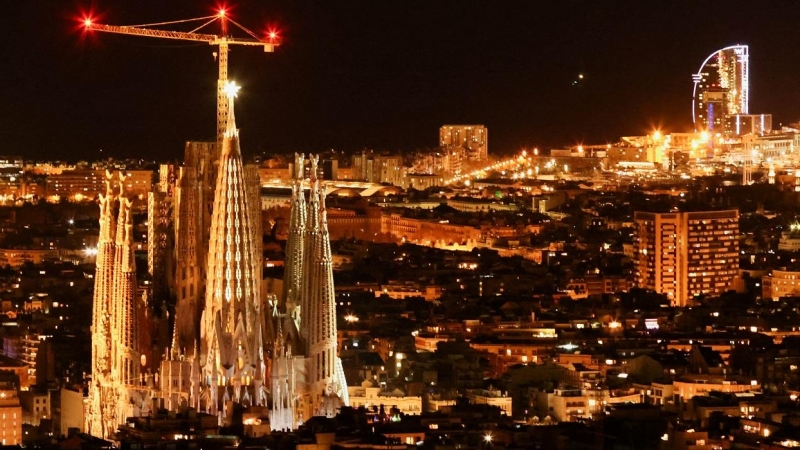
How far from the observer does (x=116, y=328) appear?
41.2 m

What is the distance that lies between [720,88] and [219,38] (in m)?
108

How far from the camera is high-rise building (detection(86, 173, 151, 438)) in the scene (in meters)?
40.7

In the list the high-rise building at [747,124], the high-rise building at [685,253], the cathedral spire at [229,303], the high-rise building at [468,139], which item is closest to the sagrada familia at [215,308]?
the cathedral spire at [229,303]

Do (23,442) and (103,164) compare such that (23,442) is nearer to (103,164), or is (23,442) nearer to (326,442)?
(326,442)

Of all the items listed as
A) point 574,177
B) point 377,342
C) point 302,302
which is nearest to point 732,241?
point 377,342

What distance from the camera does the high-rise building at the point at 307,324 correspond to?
40.4m

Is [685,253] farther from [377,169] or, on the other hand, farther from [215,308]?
[377,169]

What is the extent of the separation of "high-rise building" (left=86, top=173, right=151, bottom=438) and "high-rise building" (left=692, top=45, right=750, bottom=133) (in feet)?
317

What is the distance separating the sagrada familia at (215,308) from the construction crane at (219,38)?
1.02 ft

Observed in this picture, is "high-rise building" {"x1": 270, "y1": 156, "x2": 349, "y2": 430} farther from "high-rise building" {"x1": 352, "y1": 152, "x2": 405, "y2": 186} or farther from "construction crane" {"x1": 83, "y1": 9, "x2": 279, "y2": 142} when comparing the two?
"high-rise building" {"x1": 352, "y1": 152, "x2": 405, "y2": 186}

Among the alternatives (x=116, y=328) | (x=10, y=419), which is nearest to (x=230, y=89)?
(x=116, y=328)

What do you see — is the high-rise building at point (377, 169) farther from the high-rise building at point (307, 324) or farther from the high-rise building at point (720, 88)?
the high-rise building at point (307, 324)

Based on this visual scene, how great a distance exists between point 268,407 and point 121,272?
335 centimetres

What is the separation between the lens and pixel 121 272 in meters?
41.3
